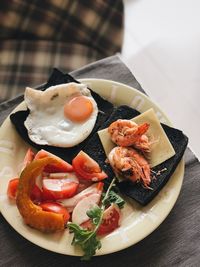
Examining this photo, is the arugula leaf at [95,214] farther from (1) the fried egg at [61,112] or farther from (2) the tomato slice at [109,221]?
(1) the fried egg at [61,112]

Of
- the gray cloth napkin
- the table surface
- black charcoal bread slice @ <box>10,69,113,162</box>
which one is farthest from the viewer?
the table surface

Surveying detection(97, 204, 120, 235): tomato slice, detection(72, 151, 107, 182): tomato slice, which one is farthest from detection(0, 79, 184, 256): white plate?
detection(72, 151, 107, 182): tomato slice

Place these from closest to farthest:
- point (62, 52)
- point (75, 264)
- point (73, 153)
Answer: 1. point (75, 264)
2. point (73, 153)
3. point (62, 52)

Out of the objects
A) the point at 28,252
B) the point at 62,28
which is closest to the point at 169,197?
the point at 28,252

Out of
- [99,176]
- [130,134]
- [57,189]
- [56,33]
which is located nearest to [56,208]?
A: [57,189]

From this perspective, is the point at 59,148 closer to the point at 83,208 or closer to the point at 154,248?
the point at 83,208

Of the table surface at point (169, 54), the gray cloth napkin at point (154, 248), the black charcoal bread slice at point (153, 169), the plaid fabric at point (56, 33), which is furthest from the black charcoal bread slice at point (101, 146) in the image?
the plaid fabric at point (56, 33)

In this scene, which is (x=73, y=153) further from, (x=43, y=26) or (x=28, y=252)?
(x=43, y=26)

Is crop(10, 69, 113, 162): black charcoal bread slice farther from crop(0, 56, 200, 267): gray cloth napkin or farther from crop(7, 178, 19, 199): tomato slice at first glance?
crop(0, 56, 200, 267): gray cloth napkin
